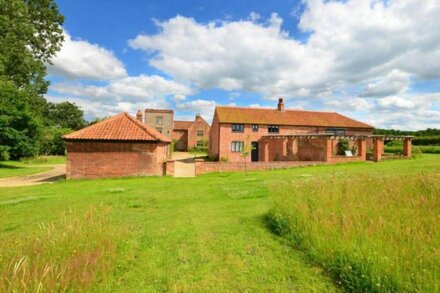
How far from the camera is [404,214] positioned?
541cm

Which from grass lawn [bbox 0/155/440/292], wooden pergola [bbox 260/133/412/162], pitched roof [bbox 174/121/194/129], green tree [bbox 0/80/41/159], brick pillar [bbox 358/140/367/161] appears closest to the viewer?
grass lawn [bbox 0/155/440/292]

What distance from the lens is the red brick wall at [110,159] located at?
2038 centimetres

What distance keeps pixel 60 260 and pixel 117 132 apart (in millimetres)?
18229

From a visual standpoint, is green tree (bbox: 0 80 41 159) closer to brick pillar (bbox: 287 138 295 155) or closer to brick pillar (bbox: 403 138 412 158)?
brick pillar (bbox: 287 138 295 155)

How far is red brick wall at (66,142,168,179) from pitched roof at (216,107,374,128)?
16634 millimetres

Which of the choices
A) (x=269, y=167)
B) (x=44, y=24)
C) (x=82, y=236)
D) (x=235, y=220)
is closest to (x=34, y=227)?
(x=82, y=236)

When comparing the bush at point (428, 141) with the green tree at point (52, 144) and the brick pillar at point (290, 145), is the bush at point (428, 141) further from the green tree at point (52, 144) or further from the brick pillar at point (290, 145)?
the green tree at point (52, 144)

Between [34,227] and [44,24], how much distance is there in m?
26.5

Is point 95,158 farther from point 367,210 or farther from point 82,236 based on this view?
point 367,210

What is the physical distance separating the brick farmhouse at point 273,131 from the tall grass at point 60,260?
28.2 m

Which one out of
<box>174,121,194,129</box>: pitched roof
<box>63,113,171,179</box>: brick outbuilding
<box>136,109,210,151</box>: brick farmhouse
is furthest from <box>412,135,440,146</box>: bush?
<box>174,121,194,129</box>: pitched roof

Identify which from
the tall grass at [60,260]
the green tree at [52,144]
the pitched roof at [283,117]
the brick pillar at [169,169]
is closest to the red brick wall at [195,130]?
the green tree at [52,144]

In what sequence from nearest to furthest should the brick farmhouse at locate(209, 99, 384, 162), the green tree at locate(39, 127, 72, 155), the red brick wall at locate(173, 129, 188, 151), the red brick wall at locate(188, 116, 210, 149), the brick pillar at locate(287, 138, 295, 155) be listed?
the brick farmhouse at locate(209, 99, 384, 162), the brick pillar at locate(287, 138, 295, 155), the green tree at locate(39, 127, 72, 155), the red brick wall at locate(188, 116, 210, 149), the red brick wall at locate(173, 129, 188, 151)

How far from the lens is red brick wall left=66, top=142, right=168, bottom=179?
2038cm
